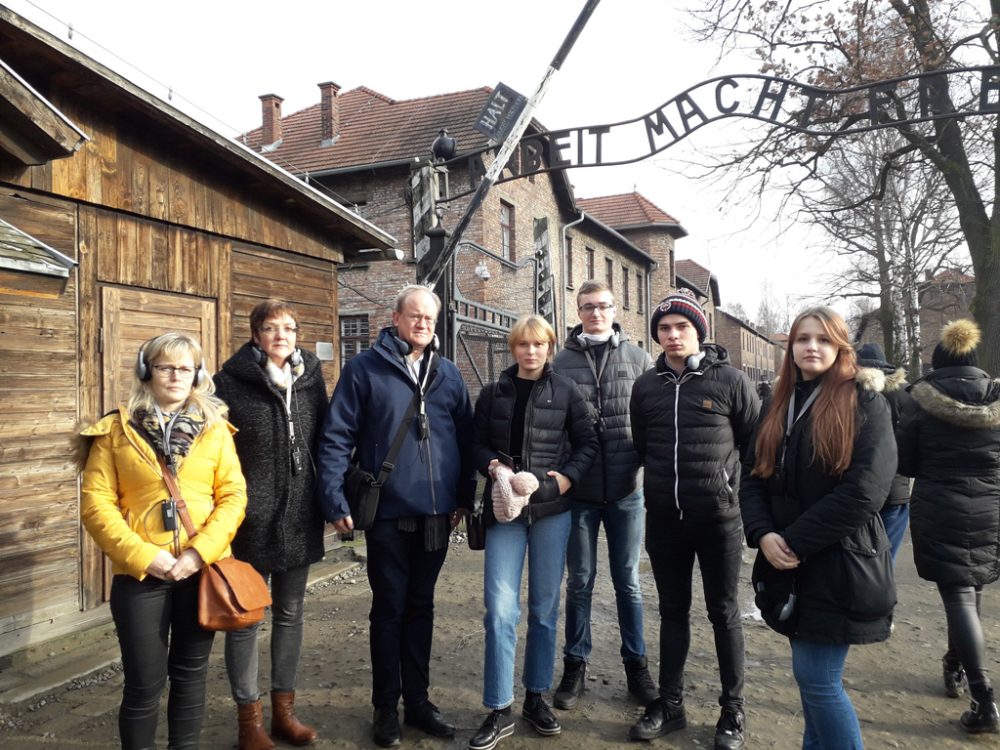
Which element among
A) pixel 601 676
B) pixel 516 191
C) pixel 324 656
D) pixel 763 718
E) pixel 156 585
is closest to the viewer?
pixel 156 585

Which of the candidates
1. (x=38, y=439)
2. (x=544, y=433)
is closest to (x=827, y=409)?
(x=544, y=433)

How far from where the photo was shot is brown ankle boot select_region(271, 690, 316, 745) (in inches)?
139

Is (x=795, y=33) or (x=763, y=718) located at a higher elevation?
(x=795, y=33)

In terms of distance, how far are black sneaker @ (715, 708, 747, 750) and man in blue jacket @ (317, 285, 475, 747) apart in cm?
126

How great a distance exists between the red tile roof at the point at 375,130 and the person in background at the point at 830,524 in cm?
1470

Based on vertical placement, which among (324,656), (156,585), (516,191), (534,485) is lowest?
(324,656)

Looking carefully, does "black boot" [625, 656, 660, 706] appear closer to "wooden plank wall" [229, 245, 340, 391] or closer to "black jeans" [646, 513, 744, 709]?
"black jeans" [646, 513, 744, 709]

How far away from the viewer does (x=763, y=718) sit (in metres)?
3.80

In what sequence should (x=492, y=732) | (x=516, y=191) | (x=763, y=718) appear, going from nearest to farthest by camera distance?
(x=492, y=732) < (x=763, y=718) < (x=516, y=191)

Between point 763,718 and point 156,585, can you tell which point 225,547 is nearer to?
point 156,585

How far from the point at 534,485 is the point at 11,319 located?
363 centimetres

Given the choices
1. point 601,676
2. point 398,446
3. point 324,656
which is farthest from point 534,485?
point 324,656

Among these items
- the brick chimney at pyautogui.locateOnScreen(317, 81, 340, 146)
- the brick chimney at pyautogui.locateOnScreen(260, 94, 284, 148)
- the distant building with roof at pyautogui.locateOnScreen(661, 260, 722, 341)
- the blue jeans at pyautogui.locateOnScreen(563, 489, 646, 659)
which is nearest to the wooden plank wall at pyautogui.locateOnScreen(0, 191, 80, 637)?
the blue jeans at pyautogui.locateOnScreen(563, 489, 646, 659)

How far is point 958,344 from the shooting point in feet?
13.2
